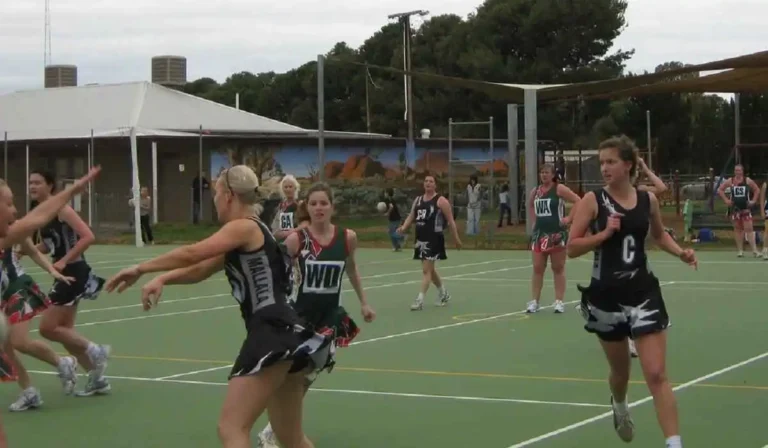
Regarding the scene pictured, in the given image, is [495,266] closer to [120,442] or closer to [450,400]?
[450,400]

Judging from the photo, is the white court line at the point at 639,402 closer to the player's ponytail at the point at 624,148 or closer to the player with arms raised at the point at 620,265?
the player with arms raised at the point at 620,265

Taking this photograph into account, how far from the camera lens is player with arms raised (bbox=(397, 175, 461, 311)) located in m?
19.5

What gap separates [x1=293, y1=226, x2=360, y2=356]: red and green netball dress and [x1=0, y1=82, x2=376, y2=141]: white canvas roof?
4269 cm

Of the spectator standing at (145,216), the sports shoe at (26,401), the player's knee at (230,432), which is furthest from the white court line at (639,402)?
the spectator standing at (145,216)

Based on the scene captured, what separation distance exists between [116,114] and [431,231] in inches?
1502

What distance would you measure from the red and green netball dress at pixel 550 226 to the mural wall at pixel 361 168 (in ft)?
97.0


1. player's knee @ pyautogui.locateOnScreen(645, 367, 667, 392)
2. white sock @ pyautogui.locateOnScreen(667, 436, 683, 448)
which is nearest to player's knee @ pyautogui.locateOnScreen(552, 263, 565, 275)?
player's knee @ pyautogui.locateOnScreen(645, 367, 667, 392)

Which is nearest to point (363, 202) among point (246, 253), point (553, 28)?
point (553, 28)

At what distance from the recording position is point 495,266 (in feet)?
92.9

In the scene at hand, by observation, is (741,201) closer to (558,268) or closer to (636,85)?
(636,85)

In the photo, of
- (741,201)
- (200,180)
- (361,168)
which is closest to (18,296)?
(741,201)

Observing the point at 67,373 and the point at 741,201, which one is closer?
the point at 67,373

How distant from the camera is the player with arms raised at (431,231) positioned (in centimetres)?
1947

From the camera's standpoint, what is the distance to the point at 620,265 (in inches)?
327
